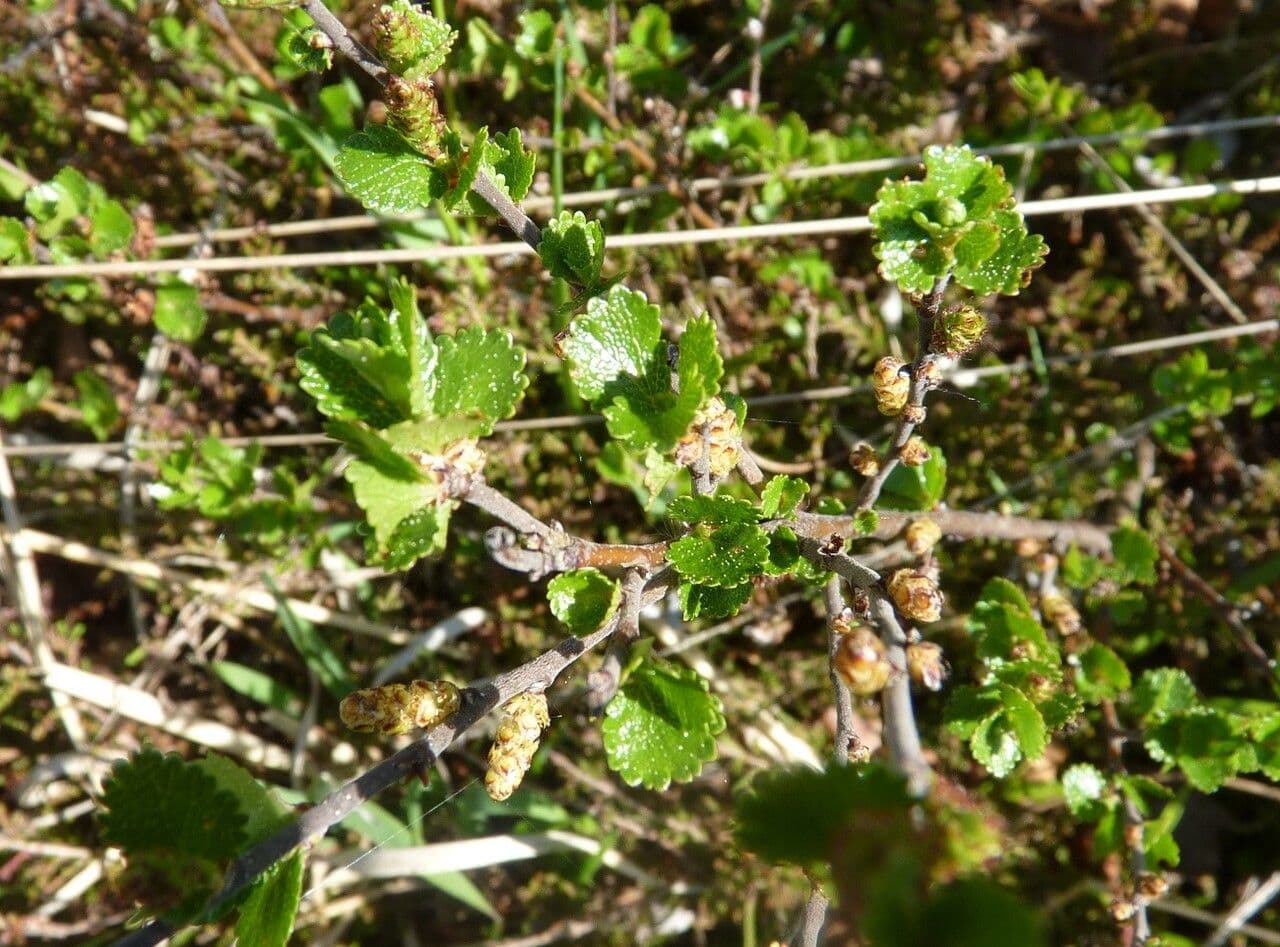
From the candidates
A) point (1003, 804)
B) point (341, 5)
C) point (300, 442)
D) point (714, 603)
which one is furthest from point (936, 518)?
point (341, 5)

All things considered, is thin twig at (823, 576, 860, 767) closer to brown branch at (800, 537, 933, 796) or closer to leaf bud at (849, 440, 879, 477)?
brown branch at (800, 537, 933, 796)

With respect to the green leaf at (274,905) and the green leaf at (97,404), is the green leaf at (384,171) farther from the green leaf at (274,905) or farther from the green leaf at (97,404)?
the green leaf at (97,404)

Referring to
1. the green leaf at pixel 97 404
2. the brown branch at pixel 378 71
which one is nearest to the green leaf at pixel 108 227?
the green leaf at pixel 97 404

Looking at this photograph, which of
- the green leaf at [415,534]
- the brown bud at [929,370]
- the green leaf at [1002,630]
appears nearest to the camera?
the green leaf at [415,534]

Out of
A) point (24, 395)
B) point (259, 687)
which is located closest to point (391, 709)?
point (259, 687)

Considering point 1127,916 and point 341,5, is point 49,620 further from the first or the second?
point 1127,916

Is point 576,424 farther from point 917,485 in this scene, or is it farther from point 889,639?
point 889,639
